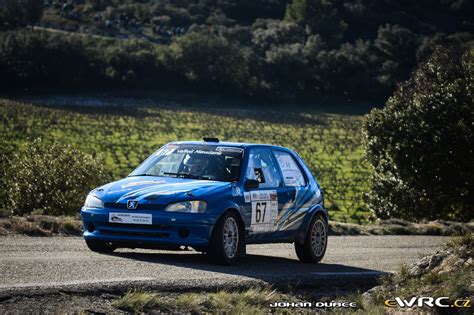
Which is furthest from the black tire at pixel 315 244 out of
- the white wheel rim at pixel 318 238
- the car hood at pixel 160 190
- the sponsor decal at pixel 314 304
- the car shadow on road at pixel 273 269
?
the sponsor decal at pixel 314 304

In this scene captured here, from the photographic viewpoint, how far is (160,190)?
43.0 feet

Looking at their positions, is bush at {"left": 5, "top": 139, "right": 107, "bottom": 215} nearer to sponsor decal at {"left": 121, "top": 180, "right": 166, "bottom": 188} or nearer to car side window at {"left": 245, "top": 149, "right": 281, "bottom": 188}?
car side window at {"left": 245, "top": 149, "right": 281, "bottom": 188}

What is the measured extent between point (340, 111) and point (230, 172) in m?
132

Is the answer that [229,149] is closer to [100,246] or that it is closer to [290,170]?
[290,170]

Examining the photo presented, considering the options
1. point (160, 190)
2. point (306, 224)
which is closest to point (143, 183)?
point (160, 190)

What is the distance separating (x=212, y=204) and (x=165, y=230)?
654mm

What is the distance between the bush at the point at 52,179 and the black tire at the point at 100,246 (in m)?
25.8

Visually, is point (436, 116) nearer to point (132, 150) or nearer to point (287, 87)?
point (132, 150)

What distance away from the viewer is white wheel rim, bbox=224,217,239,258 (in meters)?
13.2

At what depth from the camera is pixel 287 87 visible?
502 feet

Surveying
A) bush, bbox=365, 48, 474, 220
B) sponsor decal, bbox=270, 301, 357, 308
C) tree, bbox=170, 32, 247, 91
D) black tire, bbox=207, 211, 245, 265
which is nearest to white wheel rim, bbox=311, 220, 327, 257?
black tire, bbox=207, 211, 245, 265

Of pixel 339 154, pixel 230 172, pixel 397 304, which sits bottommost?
pixel 339 154

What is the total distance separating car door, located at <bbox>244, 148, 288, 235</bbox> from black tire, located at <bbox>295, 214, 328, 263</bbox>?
78cm

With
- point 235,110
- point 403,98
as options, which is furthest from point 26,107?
point 403,98
